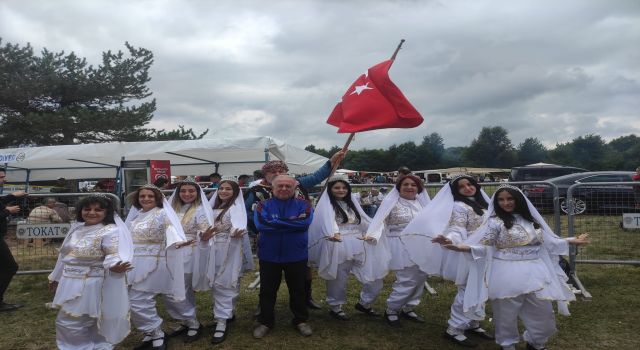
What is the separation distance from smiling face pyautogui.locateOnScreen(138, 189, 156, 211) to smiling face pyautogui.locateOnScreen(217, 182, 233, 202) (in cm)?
75

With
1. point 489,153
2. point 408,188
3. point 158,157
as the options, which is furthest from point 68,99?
point 489,153

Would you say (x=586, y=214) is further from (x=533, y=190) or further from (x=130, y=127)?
(x=130, y=127)

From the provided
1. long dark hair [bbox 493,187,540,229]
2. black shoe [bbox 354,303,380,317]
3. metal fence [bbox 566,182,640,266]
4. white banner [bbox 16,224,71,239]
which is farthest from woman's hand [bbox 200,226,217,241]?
metal fence [bbox 566,182,640,266]

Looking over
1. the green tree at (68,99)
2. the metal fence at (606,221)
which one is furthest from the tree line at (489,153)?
the metal fence at (606,221)

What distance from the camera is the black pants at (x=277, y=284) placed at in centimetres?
446

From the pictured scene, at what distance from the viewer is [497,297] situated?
3.72 m

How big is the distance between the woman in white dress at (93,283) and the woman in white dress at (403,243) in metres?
2.45

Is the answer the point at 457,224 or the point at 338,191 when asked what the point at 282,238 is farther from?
the point at 457,224

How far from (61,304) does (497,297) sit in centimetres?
365

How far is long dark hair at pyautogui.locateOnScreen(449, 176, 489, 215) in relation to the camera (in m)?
4.60

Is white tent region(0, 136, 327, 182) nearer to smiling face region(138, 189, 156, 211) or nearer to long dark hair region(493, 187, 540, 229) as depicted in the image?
smiling face region(138, 189, 156, 211)

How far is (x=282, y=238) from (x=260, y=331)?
41.0 inches

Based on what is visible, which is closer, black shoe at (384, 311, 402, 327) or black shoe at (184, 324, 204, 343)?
black shoe at (184, 324, 204, 343)

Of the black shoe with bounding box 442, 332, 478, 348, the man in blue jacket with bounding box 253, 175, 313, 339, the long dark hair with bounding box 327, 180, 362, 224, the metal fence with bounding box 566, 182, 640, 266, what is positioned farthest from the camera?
the metal fence with bounding box 566, 182, 640, 266
